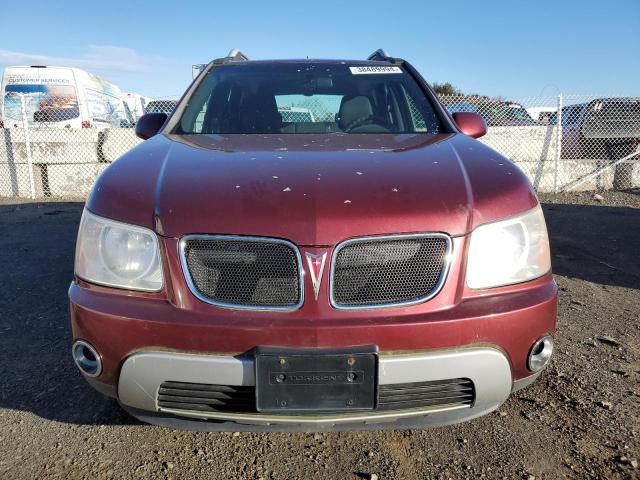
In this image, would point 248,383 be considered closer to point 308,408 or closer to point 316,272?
point 308,408

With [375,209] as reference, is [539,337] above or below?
below

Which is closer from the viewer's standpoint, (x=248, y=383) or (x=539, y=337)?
(x=248, y=383)

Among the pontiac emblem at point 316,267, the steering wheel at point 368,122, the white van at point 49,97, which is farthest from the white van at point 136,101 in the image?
the pontiac emblem at point 316,267

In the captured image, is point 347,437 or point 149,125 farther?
point 149,125

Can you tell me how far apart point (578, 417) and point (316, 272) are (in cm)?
157

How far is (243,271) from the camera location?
181cm

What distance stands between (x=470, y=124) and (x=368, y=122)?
595mm

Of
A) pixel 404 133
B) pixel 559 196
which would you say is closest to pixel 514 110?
pixel 559 196

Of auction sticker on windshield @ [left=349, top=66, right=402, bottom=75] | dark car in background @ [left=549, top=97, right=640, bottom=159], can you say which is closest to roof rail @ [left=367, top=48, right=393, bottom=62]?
auction sticker on windshield @ [left=349, top=66, right=402, bottom=75]

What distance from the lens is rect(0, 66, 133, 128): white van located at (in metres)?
12.5

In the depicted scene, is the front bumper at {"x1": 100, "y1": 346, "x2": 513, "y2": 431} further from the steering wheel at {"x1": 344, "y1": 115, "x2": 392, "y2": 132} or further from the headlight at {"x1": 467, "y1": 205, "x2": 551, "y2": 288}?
the steering wheel at {"x1": 344, "y1": 115, "x2": 392, "y2": 132}

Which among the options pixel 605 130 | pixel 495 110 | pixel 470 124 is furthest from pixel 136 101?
pixel 470 124

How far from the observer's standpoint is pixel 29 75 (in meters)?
13.1

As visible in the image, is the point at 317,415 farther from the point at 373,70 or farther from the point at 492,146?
the point at 492,146
